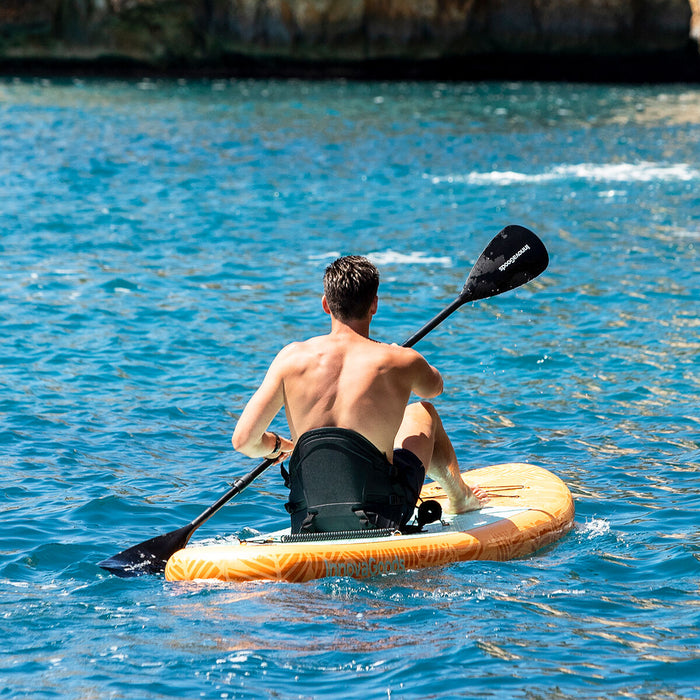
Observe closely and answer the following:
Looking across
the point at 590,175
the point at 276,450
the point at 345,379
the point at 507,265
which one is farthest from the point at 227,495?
the point at 590,175

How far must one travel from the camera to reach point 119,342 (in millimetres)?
9562

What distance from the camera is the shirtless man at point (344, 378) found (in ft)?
15.9

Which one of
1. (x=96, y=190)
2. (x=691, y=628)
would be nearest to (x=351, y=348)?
(x=691, y=628)

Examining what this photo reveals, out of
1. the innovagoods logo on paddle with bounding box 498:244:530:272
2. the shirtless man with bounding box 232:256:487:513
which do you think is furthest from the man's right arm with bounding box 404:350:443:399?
the innovagoods logo on paddle with bounding box 498:244:530:272

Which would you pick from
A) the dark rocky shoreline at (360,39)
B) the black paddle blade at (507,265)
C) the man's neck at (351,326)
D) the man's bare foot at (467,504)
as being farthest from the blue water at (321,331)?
the dark rocky shoreline at (360,39)

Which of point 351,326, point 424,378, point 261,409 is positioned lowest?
point 261,409

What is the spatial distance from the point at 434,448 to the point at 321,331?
4.66 meters

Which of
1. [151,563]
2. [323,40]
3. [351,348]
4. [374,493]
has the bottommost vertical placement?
[151,563]

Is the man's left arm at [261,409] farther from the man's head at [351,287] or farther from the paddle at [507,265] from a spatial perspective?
the paddle at [507,265]

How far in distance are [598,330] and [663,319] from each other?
26.9 inches

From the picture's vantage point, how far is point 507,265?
634 centimetres

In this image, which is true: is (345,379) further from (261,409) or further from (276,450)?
(276,450)

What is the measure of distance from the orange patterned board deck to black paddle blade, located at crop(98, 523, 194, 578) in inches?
9.9

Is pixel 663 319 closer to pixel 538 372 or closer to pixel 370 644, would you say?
pixel 538 372
